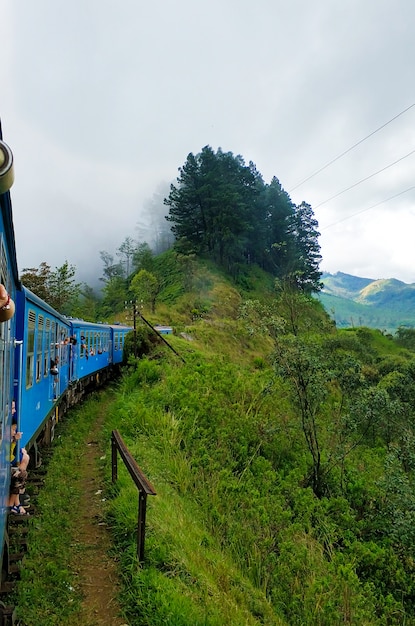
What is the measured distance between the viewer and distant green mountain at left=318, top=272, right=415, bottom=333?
94.9m

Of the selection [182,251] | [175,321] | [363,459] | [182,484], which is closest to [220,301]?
[175,321]

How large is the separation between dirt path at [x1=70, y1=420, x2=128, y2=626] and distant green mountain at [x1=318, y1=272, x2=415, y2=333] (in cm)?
5813

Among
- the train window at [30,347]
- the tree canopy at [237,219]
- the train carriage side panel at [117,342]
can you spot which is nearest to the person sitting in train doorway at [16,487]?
the train window at [30,347]

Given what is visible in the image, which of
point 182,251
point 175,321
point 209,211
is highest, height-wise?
point 209,211

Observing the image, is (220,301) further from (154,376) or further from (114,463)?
(114,463)

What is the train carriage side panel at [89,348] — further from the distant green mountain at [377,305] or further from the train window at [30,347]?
the distant green mountain at [377,305]

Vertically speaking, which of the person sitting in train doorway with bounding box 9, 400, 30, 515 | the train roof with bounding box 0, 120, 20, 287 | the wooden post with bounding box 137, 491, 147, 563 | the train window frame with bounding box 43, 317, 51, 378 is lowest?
the wooden post with bounding box 137, 491, 147, 563

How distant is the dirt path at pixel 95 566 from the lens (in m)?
4.20

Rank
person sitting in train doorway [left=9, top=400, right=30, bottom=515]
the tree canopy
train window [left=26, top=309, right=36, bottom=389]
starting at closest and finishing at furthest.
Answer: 1. person sitting in train doorway [left=9, top=400, right=30, bottom=515]
2. train window [left=26, top=309, right=36, bottom=389]
3. the tree canopy

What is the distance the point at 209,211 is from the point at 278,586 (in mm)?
42161

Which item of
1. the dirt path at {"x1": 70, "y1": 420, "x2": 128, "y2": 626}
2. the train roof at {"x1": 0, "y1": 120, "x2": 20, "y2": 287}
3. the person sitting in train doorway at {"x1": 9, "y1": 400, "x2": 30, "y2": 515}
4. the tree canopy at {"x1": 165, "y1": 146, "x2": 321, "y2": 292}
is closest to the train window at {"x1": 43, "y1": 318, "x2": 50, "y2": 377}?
the dirt path at {"x1": 70, "y1": 420, "x2": 128, "y2": 626}

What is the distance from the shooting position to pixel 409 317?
4520 inches

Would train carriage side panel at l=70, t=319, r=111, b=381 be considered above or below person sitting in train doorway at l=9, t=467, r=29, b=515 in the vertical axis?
above

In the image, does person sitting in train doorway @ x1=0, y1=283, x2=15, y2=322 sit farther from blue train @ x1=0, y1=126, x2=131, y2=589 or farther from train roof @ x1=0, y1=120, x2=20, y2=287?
train roof @ x1=0, y1=120, x2=20, y2=287
